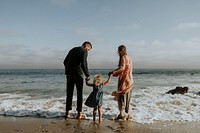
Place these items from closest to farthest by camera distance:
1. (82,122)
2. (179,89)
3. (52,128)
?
(52,128) → (82,122) → (179,89)

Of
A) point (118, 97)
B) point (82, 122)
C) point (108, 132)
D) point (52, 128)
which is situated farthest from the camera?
point (118, 97)

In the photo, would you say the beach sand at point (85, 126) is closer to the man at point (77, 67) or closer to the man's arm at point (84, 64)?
the man at point (77, 67)

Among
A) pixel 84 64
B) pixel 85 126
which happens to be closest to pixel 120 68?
pixel 84 64

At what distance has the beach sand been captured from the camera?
571cm

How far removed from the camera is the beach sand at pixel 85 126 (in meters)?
5.71

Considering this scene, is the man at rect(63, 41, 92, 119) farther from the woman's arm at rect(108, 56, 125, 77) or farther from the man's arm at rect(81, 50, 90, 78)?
the woman's arm at rect(108, 56, 125, 77)

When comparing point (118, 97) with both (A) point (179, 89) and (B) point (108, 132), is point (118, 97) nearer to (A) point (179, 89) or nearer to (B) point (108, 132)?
(B) point (108, 132)

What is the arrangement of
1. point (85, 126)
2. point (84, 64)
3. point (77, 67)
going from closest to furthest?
point (85, 126) < point (84, 64) < point (77, 67)

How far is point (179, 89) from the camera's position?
547 inches

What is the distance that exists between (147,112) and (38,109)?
3.44m

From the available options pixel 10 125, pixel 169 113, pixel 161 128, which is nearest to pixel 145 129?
pixel 161 128

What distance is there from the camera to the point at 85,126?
6.09 metres

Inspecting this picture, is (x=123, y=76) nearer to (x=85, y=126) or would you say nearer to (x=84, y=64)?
(x=84, y=64)

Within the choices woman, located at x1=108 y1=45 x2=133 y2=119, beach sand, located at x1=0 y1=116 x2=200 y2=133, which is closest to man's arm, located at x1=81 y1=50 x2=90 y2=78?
woman, located at x1=108 y1=45 x2=133 y2=119
